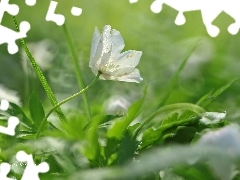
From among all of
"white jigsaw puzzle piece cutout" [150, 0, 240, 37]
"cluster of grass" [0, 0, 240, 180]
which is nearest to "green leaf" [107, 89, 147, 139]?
"cluster of grass" [0, 0, 240, 180]

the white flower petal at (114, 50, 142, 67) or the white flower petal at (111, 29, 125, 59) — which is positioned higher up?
the white flower petal at (111, 29, 125, 59)

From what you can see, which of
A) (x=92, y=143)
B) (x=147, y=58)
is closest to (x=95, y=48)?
(x=92, y=143)

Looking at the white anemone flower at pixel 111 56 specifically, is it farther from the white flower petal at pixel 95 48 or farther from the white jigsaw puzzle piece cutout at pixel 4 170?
the white jigsaw puzzle piece cutout at pixel 4 170

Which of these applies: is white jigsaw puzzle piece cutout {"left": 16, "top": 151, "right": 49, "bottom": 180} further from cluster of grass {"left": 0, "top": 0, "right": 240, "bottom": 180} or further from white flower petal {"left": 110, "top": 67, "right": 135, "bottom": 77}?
white flower petal {"left": 110, "top": 67, "right": 135, "bottom": 77}

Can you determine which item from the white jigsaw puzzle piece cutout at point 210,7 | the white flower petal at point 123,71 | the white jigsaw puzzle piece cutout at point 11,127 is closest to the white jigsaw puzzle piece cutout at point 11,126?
the white jigsaw puzzle piece cutout at point 11,127

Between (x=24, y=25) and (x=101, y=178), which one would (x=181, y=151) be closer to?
(x=101, y=178)

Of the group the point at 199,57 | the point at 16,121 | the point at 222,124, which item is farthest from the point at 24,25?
the point at 199,57

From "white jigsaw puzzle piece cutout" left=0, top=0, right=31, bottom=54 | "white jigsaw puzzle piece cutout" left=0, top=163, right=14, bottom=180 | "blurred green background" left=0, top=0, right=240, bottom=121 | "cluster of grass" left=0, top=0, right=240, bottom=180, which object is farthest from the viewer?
"blurred green background" left=0, top=0, right=240, bottom=121

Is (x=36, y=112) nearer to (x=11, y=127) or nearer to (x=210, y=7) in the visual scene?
(x=11, y=127)
